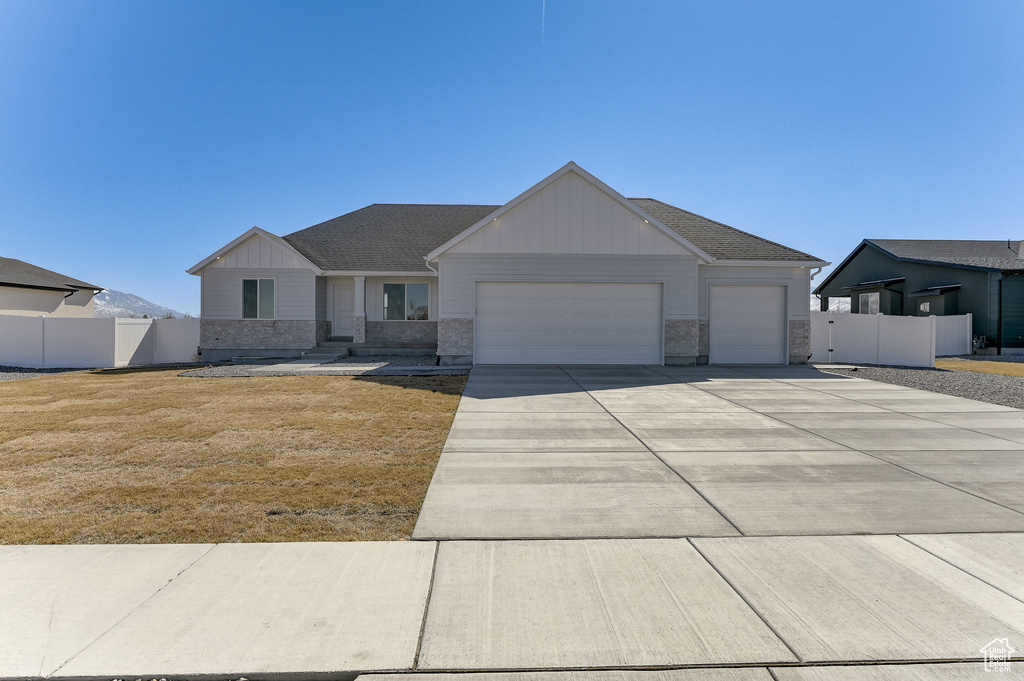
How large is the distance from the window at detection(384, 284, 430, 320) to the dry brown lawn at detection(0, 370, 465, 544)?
30.4ft

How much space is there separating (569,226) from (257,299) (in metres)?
11.4

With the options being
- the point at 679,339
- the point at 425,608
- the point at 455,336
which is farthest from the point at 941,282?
the point at 425,608

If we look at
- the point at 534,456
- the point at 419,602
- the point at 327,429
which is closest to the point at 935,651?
the point at 419,602

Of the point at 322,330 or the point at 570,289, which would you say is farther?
the point at 322,330

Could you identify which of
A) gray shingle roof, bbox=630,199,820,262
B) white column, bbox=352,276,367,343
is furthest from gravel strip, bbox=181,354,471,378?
gray shingle roof, bbox=630,199,820,262

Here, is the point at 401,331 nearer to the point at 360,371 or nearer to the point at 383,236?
the point at 383,236

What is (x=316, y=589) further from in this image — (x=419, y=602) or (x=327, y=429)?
(x=327, y=429)

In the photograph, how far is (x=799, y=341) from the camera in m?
16.2

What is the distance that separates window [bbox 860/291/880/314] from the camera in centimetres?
2886

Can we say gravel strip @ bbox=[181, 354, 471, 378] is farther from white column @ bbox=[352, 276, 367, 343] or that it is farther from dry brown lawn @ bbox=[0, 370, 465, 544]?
dry brown lawn @ bbox=[0, 370, 465, 544]

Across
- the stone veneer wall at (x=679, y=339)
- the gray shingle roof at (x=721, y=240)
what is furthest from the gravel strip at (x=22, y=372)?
the gray shingle roof at (x=721, y=240)

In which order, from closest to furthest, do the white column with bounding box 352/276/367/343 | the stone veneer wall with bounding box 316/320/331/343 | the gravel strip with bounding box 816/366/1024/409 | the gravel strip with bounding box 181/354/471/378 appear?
the gravel strip with bounding box 816/366/1024/409 < the gravel strip with bounding box 181/354/471/378 < the stone veneer wall with bounding box 316/320/331/343 < the white column with bounding box 352/276/367/343

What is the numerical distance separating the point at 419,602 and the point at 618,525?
1731mm

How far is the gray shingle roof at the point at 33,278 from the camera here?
2434 cm
